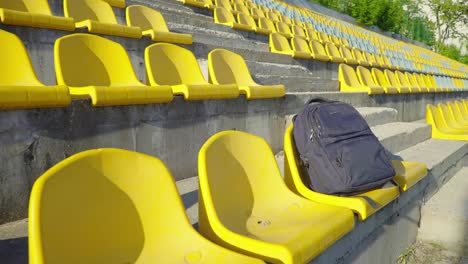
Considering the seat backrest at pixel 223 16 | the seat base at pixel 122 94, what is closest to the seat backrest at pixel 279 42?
the seat backrest at pixel 223 16

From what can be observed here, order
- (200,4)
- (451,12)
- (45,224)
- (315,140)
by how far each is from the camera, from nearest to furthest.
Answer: (45,224) < (315,140) < (200,4) < (451,12)

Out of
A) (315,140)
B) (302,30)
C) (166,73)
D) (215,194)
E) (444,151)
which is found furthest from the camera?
(302,30)

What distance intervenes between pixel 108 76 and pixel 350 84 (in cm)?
369

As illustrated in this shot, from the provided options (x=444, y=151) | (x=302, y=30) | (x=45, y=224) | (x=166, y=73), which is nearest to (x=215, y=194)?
(x=45, y=224)

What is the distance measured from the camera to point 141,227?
3.71 feet

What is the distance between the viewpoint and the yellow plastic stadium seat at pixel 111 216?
87cm

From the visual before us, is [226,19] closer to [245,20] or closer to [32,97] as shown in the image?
[245,20]

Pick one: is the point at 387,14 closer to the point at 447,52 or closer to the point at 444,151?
the point at 447,52

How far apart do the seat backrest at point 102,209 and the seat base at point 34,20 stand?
5.47 feet

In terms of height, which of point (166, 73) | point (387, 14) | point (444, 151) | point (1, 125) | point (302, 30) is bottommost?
point (444, 151)

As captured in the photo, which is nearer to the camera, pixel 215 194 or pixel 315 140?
pixel 215 194

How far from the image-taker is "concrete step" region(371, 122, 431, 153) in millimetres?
2999

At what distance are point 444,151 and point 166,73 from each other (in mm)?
2469

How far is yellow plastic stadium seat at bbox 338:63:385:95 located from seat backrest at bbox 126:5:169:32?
2435mm
